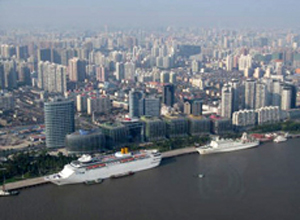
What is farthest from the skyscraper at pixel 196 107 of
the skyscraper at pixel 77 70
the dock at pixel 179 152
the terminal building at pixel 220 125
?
the skyscraper at pixel 77 70

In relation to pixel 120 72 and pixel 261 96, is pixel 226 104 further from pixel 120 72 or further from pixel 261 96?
pixel 120 72

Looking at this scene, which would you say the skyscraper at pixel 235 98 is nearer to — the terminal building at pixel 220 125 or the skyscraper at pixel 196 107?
the skyscraper at pixel 196 107

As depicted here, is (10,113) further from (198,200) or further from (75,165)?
(198,200)

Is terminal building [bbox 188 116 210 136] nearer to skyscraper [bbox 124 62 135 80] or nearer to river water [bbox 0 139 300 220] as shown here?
river water [bbox 0 139 300 220]

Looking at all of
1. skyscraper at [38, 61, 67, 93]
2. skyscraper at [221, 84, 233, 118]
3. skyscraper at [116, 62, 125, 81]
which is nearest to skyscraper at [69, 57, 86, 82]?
skyscraper at [116, 62, 125, 81]

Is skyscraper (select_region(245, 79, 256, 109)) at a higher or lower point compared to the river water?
higher

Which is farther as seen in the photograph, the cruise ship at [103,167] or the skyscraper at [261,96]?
the skyscraper at [261,96]
